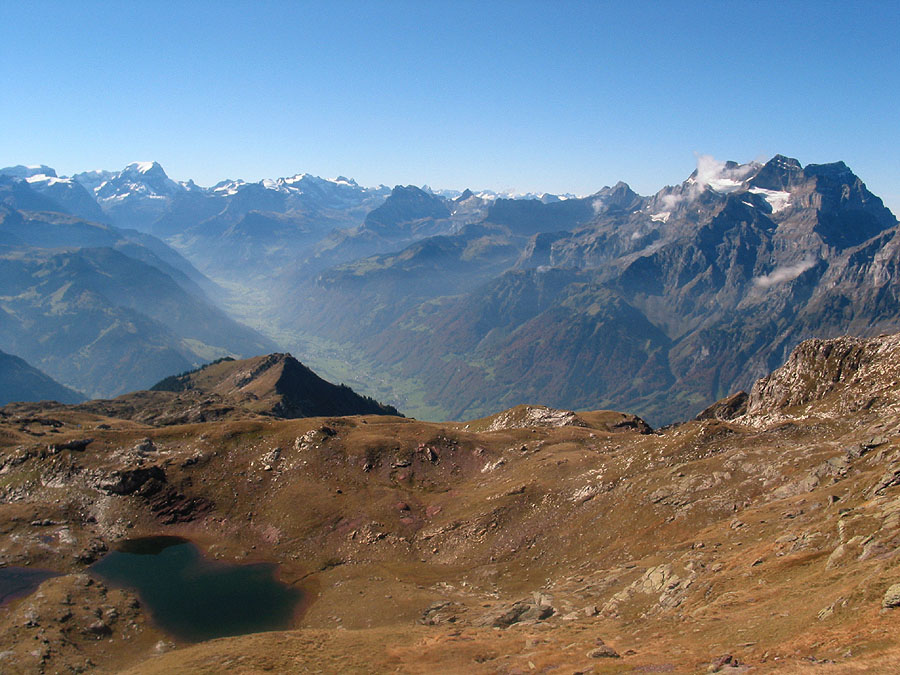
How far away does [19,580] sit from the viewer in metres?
89.4

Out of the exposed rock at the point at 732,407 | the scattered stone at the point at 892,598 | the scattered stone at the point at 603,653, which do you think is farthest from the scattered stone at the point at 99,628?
the exposed rock at the point at 732,407

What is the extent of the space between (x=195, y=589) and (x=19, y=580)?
28.9 metres

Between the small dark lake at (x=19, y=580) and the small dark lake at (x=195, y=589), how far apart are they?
7660 mm

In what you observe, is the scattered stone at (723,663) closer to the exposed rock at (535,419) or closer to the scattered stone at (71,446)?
the exposed rock at (535,419)

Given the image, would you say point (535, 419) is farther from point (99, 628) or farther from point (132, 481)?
point (99, 628)

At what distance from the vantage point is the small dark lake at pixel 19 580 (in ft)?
280

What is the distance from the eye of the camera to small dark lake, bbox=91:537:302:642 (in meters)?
79.6

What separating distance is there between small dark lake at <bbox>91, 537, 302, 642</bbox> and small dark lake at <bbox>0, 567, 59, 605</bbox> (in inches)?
302


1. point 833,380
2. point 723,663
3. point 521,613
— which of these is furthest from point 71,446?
point 833,380

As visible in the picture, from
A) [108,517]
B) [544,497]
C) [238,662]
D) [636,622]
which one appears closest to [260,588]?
[238,662]

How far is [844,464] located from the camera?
221ft

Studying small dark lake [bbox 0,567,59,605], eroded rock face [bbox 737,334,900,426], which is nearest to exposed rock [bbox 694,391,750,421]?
eroded rock face [bbox 737,334,900,426]

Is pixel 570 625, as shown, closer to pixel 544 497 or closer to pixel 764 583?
pixel 764 583

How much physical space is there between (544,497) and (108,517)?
3493 inches
